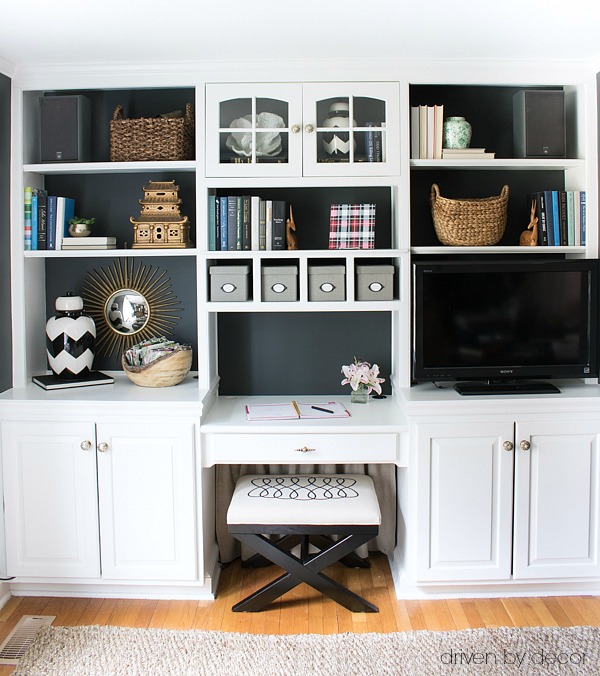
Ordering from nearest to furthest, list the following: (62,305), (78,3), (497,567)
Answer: (78,3), (497,567), (62,305)

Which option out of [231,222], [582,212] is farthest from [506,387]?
[231,222]

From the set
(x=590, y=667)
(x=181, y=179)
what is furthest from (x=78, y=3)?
(x=590, y=667)

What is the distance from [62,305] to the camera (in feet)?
10.5

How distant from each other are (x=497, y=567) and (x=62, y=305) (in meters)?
2.18

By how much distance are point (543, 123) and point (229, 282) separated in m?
1.53

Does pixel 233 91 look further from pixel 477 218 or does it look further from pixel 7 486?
pixel 7 486

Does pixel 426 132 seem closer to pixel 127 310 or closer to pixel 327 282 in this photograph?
pixel 327 282

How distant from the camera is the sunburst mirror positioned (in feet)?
11.2

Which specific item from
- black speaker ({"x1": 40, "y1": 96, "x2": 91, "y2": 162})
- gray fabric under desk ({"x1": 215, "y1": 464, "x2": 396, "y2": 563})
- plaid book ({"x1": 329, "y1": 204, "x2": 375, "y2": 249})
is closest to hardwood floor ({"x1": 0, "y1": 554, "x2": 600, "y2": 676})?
gray fabric under desk ({"x1": 215, "y1": 464, "x2": 396, "y2": 563})

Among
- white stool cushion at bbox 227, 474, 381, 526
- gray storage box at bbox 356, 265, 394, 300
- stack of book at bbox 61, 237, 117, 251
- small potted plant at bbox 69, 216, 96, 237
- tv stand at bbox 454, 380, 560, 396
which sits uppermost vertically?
small potted plant at bbox 69, 216, 96, 237

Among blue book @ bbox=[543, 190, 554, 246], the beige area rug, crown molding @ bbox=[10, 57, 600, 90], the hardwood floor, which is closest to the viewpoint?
the beige area rug

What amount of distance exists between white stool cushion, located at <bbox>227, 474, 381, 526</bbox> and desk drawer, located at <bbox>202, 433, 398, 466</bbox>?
14cm

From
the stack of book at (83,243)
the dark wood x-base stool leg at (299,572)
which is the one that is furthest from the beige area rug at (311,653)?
the stack of book at (83,243)

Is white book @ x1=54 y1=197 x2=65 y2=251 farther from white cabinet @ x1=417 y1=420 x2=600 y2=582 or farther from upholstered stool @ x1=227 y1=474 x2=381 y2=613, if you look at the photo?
white cabinet @ x1=417 y1=420 x2=600 y2=582
